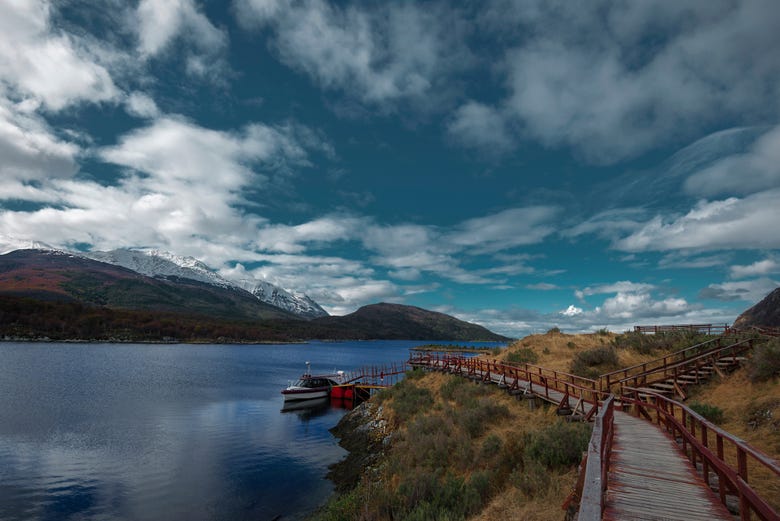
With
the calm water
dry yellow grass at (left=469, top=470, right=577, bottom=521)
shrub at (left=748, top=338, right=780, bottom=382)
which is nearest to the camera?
dry yellow grass at (left=469, top=470, right=577, bottom=521)

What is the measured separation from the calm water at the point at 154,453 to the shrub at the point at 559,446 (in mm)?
11921

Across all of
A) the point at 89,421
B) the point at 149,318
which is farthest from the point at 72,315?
the point at 89,421

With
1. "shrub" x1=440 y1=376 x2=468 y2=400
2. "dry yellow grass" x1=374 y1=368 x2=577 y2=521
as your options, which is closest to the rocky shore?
"shrub" x1=440 y1=376 x2=468 y2=400

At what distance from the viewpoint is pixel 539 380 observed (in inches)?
1037

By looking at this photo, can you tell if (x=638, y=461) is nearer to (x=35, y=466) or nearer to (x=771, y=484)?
(x=771, y=484)

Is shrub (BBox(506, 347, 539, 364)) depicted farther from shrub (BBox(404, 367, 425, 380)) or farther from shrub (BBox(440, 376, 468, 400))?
shrub (BBox(440, 376, 468, 400))

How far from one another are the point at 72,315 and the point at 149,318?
2852cm

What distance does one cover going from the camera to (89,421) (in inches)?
1267

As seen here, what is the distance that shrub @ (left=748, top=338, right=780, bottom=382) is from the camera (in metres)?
17.9

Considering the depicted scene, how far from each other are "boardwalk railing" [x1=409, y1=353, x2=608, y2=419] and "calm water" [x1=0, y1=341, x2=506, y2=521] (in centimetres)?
1178

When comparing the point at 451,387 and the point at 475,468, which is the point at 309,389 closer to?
the point at 451,387

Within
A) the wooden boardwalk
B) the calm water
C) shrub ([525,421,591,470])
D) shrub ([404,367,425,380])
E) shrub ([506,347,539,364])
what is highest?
shrub ([506,347,539,364])

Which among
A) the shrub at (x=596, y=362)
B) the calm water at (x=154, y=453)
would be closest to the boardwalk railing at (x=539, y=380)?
the shrub at (x=596, y=362)

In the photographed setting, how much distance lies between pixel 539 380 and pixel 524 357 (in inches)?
449
